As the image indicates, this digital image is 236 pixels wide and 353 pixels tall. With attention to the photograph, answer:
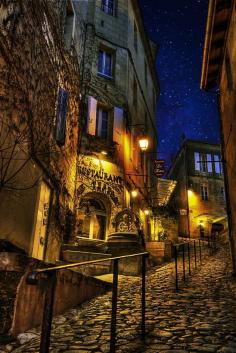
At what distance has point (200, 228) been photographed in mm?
36438

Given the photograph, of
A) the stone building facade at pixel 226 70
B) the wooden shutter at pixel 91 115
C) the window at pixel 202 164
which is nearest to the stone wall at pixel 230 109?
the stone building facade at pixel 226 70

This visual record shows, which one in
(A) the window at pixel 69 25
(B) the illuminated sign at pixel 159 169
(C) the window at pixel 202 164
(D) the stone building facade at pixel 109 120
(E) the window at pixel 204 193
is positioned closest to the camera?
(A) the window at pixel 69 25

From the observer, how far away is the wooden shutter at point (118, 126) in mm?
17172

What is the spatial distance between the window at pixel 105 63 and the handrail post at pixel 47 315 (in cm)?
1763

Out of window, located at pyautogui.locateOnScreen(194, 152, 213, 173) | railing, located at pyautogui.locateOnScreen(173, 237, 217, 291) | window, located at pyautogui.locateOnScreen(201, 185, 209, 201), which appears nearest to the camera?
railing, located at pyautogui.locateOnScreen(173, 237, 217, 291)

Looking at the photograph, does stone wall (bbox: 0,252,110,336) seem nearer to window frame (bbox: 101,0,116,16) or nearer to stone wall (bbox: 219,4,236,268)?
stone wall (bbox: 219,4,236,268)

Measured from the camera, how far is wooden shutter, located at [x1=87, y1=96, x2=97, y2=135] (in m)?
16.1

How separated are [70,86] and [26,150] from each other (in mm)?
6614

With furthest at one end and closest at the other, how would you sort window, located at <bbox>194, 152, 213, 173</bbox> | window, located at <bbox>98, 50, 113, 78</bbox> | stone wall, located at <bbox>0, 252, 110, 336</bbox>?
window, located at <bbox>194, 152, 213, 173</bbox>, window, located at <bbox>98, 50, 113, 78</bbox>, stone wall, located at <bbox>0, 252, 110, 336</bbox>

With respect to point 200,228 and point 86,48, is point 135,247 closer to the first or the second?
point 86,48

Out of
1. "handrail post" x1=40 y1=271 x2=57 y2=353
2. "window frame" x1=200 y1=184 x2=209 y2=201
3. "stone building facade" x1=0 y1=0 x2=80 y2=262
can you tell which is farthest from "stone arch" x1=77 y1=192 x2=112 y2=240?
"window frame" x1=200 y1=184 x2=209 y2=201

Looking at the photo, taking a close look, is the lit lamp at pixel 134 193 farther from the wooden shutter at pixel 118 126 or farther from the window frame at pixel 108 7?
the window frame at pixel 108 7

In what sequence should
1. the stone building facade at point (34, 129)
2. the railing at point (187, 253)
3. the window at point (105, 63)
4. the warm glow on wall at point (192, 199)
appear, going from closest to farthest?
the stone building facade at point (34, 129) → the railing at point (187, 253) → the window at point (105, 63) → the warm glow on wall at point (192, 199)

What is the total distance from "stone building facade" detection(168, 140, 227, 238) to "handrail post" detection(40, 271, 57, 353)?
34.9 meters
